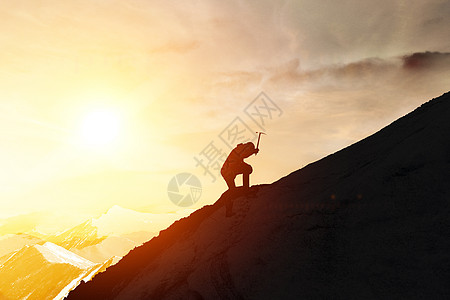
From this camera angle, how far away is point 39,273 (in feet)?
547

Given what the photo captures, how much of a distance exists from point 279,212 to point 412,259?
4.47 m

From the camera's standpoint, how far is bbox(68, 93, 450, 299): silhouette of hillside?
6242 mm

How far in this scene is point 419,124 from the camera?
10281mm

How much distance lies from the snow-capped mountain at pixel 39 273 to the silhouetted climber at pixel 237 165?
496 feet

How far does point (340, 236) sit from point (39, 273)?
198 meters

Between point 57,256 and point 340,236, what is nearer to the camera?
point 340,236

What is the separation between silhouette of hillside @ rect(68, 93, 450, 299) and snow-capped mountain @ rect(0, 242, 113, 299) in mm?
151454

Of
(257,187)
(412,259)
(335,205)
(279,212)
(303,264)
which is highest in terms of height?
(257,187)

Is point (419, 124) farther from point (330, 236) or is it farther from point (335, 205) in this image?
point (330, 236)

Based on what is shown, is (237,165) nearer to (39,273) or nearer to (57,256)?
(39,273)

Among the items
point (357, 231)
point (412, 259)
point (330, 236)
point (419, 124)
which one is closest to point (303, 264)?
point (330, 236)

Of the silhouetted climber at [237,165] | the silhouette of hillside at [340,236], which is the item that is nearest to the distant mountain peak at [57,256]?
the silhouetted climber at [237,165]

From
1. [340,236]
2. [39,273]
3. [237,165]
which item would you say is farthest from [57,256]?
[340,236]

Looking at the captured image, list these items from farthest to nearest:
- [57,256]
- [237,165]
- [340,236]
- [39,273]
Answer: [57,256] < [39,273] < [237,165] < [340,236]
